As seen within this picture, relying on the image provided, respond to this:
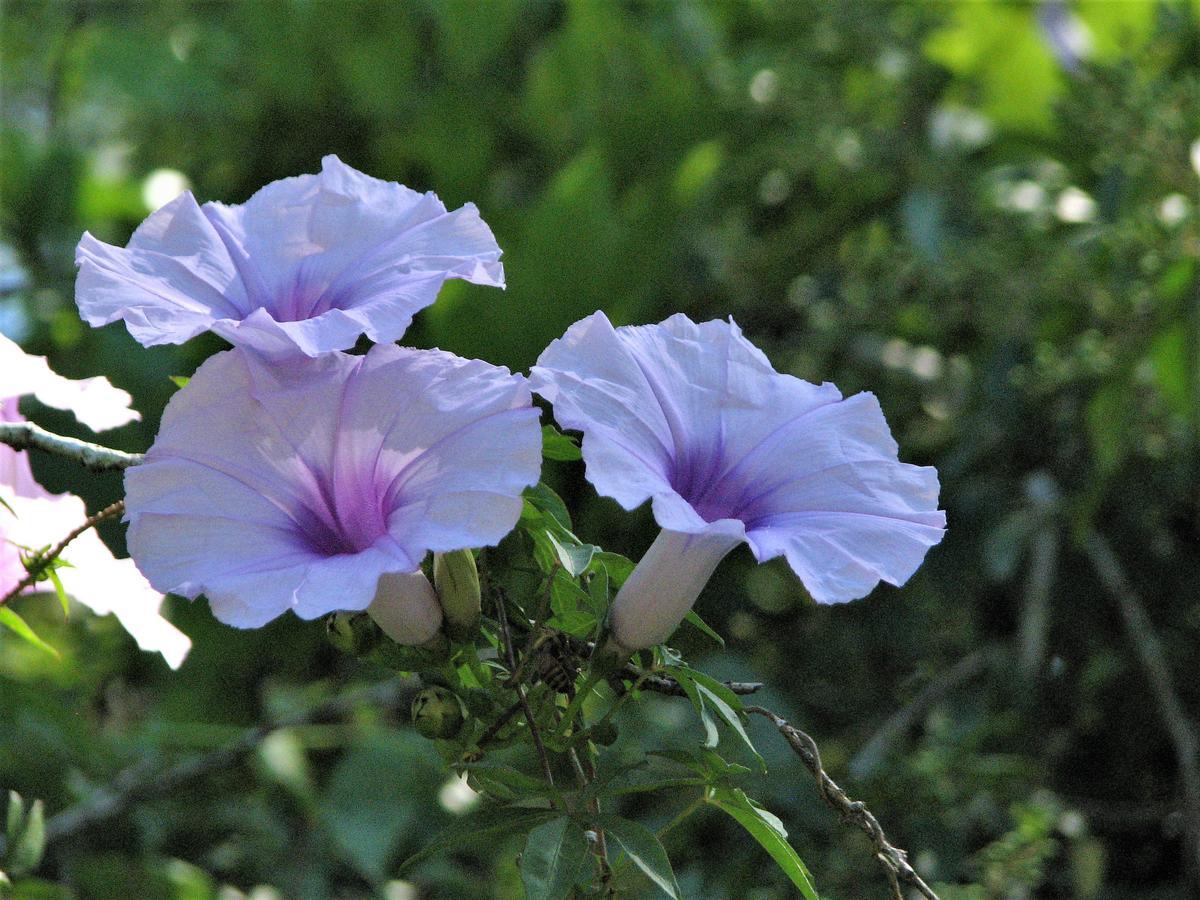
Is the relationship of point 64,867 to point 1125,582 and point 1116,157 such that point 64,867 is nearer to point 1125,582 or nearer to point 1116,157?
point 1125,582

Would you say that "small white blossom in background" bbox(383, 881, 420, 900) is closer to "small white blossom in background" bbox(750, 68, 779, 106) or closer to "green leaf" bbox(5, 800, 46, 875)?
"green leaf" bbox(5, 800, 46, 875)

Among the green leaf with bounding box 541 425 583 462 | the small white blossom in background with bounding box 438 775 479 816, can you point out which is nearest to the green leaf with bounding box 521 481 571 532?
the green leaf with bounding box 541 425 583 462

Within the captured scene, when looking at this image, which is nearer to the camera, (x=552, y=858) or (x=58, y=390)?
(x=552, y=858)

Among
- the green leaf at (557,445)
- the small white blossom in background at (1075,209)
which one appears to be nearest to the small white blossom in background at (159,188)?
the small white blossom in background at (1075,209)

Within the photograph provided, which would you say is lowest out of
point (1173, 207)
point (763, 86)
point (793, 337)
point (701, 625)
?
point (793, 337)

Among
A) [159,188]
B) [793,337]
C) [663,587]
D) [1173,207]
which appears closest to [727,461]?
[663,587]

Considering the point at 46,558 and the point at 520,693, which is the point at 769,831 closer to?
the point at 520,693
